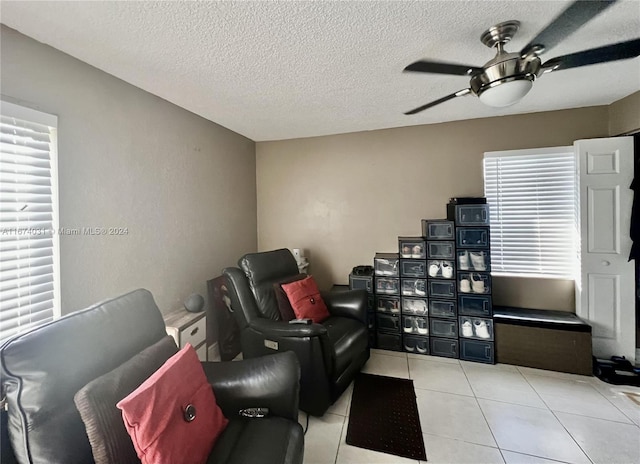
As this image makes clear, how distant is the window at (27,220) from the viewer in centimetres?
136

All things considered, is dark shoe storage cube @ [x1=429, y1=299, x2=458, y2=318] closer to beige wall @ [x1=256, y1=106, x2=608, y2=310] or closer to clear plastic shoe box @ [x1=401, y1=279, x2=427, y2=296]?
clear plastic shoe box @ [x1=401, y1=279, x2=427, y2=296]

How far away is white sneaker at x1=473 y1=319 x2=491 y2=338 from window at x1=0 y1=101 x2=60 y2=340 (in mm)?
3276

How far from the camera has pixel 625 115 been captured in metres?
2.48

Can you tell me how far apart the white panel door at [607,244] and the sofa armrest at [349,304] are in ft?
6.73

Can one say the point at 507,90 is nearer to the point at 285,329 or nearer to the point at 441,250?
the point at 441,250

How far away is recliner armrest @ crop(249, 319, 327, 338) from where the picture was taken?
1.94 m

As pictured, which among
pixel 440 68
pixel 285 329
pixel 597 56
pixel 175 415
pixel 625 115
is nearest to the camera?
pixel 175 415

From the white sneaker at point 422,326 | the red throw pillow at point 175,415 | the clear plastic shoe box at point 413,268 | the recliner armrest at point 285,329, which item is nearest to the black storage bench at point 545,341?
the white sneaker at point 422,326

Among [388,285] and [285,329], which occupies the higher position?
[388,285]

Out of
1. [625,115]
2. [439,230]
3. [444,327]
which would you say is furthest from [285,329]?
[625,115]

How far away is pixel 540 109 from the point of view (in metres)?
2.72

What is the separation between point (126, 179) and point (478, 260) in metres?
3.10

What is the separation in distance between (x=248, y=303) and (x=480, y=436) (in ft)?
6.12

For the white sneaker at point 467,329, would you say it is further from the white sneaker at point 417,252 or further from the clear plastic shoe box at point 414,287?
the white sneaker at point 417,252
